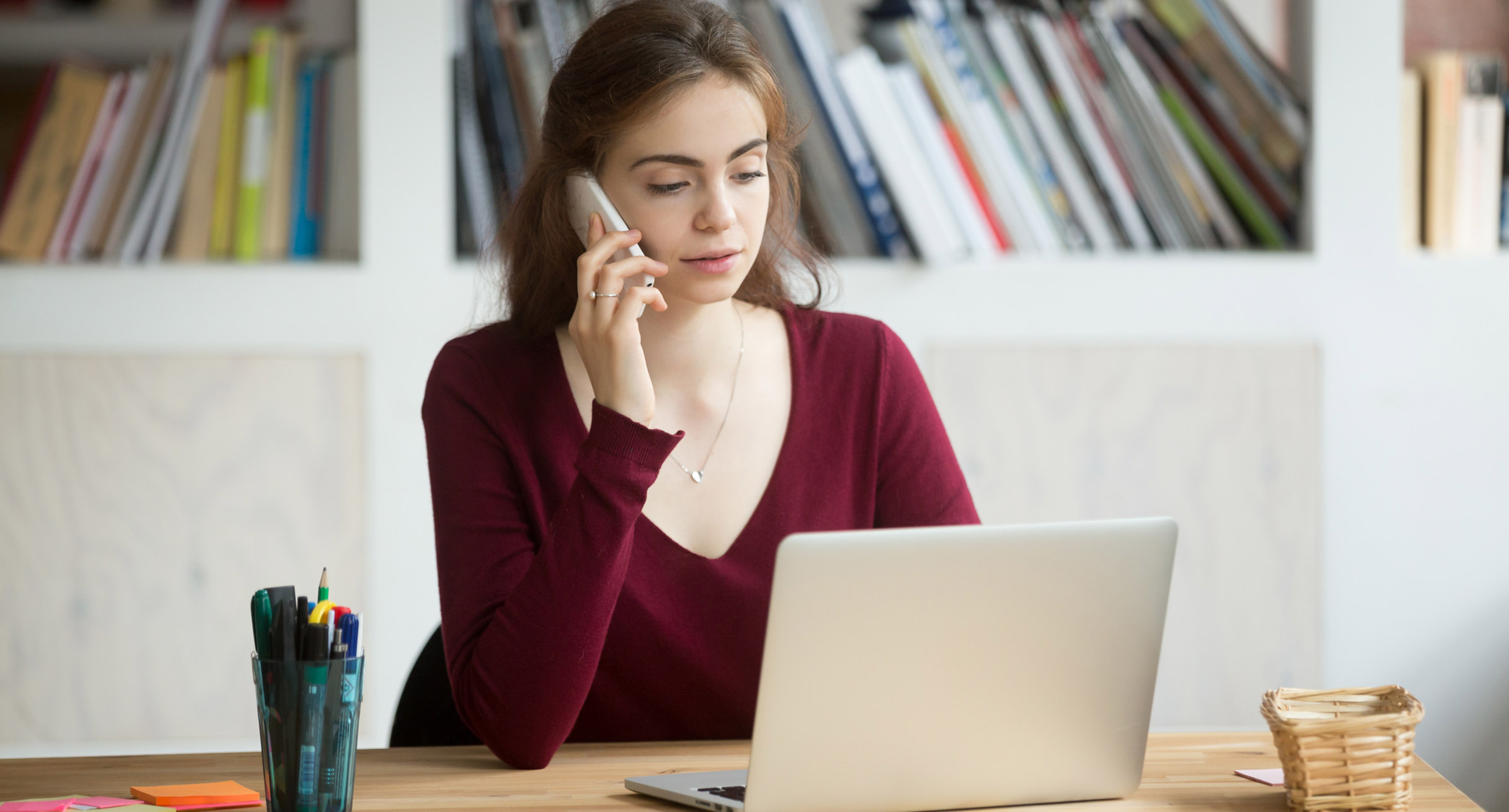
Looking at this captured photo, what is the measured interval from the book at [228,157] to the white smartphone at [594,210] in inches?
39.1

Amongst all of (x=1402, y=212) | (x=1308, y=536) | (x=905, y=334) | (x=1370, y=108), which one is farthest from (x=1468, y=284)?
(x=905, y=334)

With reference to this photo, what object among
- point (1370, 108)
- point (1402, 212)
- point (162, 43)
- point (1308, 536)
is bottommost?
point (1308, 536)

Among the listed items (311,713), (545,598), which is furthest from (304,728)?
(545,598)

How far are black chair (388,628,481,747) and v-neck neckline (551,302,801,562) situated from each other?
0.28 metres

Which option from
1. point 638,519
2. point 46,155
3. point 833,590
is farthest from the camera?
point 46,155

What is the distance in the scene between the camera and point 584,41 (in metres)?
1.41

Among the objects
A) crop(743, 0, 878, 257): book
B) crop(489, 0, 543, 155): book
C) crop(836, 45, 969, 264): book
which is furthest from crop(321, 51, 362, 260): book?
crop(836, 45, 969, 264): book

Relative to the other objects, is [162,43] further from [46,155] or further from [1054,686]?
[1054,686]

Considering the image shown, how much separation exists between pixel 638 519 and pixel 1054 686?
57 centimetres

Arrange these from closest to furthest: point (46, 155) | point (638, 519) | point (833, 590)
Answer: point (833, 590)
point (638, 519)
point (46, 155)

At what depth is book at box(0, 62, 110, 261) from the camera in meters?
2.13

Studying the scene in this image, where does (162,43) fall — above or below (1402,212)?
above

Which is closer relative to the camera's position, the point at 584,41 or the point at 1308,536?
the point at 584,41

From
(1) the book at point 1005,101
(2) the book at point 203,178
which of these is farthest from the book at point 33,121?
(1) the book at point 1005,101
